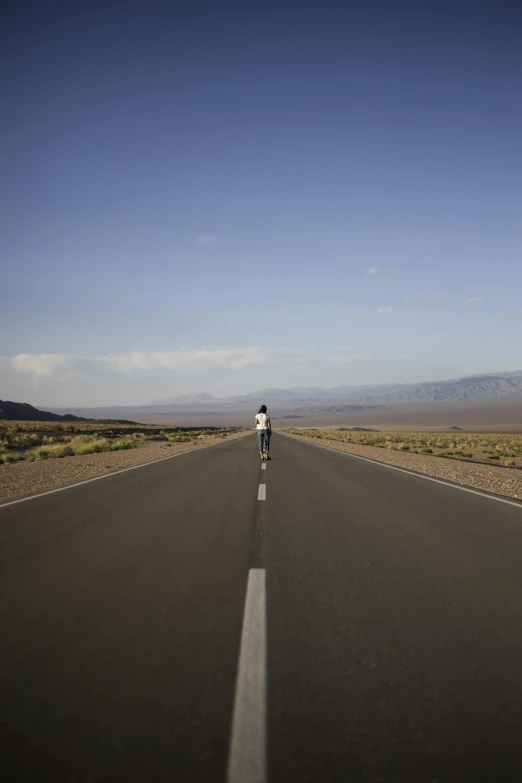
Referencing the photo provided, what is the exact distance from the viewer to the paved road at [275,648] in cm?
227

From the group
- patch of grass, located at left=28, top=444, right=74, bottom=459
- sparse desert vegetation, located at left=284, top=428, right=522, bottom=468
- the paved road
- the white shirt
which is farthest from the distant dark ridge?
the paved road

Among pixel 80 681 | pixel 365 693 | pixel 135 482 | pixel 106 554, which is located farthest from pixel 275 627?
pixel 135 482

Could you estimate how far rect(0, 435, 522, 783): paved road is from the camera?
2271 mm

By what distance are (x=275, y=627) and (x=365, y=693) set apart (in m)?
1.00

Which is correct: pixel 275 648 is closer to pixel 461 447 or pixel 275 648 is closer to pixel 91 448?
pixel 91 448

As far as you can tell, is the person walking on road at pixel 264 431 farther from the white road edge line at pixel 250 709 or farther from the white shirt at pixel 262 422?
the white road edge line at pixel 250 709

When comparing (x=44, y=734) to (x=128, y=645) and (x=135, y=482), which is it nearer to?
(x=128, y=645)

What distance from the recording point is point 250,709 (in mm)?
2572

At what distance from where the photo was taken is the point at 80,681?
288 centimetres

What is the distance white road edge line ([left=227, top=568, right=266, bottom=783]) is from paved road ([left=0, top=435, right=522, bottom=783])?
5cm

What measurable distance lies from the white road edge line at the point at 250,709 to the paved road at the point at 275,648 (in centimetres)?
5

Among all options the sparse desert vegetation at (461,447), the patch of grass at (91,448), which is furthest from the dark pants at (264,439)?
the patch of grass at (91,448)

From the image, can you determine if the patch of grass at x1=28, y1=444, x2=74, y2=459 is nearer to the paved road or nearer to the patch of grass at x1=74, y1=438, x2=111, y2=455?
the patch of grass at x1=74, y1=438, x2=111, y2=455

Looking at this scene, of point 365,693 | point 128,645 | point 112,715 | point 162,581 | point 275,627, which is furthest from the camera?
point 162,581
